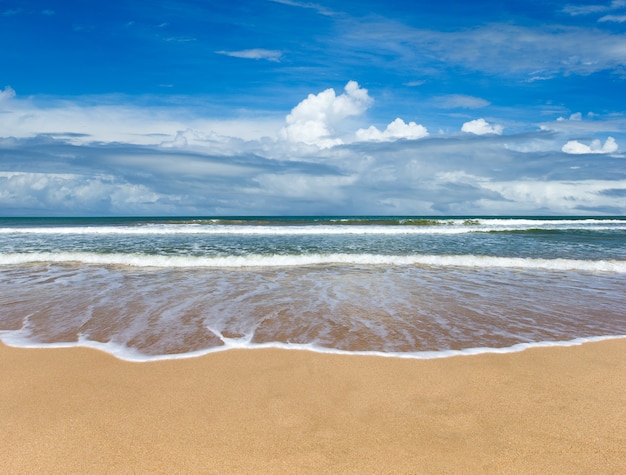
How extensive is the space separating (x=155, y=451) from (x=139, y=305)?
4730 mm

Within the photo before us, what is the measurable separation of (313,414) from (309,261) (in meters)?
10.0

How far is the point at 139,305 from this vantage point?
6785 millimetres

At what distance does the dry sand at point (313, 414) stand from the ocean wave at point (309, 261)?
824 centimetres

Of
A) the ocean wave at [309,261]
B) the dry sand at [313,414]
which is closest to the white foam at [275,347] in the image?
the dry sand at [313,414]

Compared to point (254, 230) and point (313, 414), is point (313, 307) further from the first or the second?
point (254, 230)

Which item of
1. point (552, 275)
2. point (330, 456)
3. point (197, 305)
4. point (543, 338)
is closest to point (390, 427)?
point (330, 456)

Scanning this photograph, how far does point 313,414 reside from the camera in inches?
118

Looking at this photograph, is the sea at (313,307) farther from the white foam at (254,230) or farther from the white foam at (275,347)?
the white foam at (254,230)

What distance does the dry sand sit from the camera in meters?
2.42

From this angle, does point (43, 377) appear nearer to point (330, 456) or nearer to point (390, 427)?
point (330, 456)

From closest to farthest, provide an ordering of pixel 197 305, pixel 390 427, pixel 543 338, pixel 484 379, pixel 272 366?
1. pixel 390 427
2. pixel 484 379
3. pixel 272 366
4. pixel 543 338
5. pixel 197 305

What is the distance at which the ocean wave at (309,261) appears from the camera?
12172mm

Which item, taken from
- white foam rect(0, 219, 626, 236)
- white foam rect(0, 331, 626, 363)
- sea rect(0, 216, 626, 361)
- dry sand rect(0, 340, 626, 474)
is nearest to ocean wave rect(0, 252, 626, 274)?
sea rect(0, 216, 626, 361)

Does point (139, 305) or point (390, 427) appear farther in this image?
point (139, 305)
